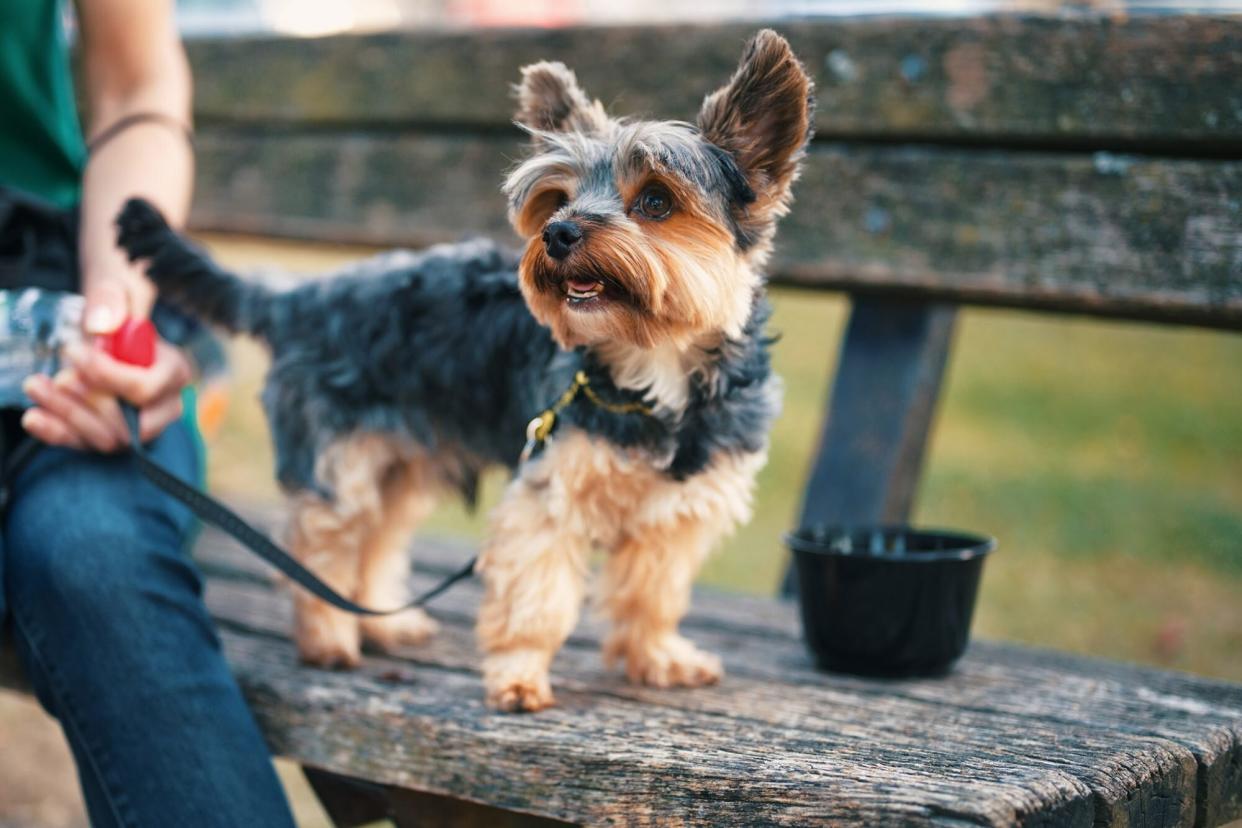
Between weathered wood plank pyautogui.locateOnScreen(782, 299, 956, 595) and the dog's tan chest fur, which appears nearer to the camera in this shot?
the dog's tan chest fur

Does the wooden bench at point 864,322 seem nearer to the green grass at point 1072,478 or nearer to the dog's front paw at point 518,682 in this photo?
the dog's front paw at point 518,682

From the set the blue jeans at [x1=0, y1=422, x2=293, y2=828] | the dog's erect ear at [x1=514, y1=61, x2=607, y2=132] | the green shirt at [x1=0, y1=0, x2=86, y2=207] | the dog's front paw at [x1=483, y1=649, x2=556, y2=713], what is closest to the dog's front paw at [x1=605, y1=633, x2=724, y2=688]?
the dog's front paw at [x1=483, y1=649, x2=556, y2=713]

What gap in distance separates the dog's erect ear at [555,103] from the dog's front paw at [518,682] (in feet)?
3.01

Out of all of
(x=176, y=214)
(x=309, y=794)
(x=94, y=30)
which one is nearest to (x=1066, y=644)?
(x=309, y=794)

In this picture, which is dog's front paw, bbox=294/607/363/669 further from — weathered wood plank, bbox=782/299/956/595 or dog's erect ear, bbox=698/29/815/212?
dog's erect ear, bbox=698/29/815/212

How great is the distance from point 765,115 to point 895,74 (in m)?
0.76

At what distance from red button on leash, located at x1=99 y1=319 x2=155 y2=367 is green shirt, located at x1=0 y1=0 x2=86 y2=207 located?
1.77ft

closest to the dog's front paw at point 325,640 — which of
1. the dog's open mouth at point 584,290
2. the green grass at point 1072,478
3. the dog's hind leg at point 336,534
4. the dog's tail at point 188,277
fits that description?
the dog's hind leg at point 336,534

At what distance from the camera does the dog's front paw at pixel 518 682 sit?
2.00 meters

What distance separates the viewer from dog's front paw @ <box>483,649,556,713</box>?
2.00 m

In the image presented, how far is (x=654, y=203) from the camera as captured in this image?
1.95 metres

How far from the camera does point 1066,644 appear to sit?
13.1 feet

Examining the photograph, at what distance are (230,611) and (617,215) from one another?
1.35 metres

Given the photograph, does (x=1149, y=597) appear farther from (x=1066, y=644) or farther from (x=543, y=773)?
(x=543, y=773)
